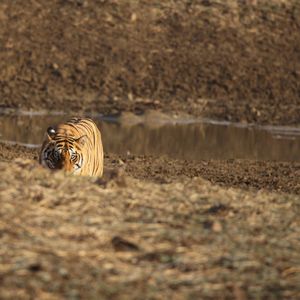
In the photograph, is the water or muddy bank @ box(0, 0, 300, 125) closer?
the water

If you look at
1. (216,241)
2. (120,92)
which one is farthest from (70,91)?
(216,241)

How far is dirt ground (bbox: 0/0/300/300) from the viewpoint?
20.4 ft

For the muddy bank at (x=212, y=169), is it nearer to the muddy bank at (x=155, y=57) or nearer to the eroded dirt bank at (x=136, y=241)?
the eroded dirt bank at (x=136, y=241)

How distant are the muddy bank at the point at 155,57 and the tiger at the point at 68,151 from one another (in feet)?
40.0

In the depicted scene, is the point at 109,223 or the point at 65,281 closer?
the point at 65,281

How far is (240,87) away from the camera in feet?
83.8

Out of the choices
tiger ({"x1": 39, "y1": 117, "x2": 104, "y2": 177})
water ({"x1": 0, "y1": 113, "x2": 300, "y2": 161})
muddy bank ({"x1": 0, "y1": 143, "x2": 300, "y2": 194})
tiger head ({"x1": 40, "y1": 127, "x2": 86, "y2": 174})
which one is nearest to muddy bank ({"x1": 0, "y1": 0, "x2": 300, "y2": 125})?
water ({"x1": 0, "y1": 113, "x2": 300, "y2": 161})

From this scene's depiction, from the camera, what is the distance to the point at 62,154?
34.6 feet

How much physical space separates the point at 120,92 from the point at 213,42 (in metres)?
4.12

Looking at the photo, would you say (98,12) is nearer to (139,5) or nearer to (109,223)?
(139,5)

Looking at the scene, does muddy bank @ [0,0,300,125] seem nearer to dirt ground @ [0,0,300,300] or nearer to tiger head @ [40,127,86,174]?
dirt ground @ [0,0,300,300]

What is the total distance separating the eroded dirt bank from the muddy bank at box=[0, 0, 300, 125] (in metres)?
15.6

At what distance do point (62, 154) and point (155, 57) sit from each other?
16604mm

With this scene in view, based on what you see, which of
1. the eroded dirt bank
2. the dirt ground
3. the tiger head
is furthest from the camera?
the tiger head
